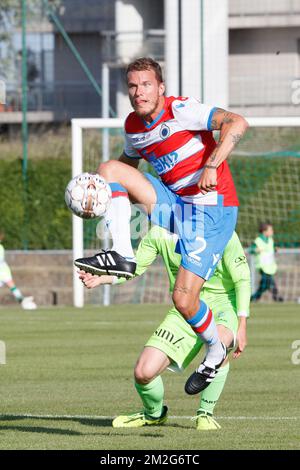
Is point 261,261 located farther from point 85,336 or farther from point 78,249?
point 85,336

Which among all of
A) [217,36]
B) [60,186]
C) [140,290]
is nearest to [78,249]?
[140,290]

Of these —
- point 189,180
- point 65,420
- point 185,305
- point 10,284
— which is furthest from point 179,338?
point 10,284

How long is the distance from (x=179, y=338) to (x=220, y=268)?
586 millimetres

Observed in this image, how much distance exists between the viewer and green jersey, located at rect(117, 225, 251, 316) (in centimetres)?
862

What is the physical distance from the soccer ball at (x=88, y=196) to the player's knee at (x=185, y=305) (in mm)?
734

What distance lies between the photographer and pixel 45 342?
16.1 metres

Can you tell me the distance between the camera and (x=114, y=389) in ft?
37.1

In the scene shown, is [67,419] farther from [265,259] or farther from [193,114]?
[265,259]

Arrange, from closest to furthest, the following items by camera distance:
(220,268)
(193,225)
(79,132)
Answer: (193,225) → (220,268) → (79,132)

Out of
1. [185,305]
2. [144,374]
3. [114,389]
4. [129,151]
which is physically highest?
[129,151]

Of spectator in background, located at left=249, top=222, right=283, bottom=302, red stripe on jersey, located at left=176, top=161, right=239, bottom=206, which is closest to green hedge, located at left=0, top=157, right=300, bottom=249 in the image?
spectator in background, located at left=249, top=222, right=283, bottom=302

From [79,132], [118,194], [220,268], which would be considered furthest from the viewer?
[79,132]

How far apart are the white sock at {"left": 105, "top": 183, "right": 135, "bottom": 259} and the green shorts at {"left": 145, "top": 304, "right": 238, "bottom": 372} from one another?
0.88m

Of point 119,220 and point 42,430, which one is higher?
point 119,220
